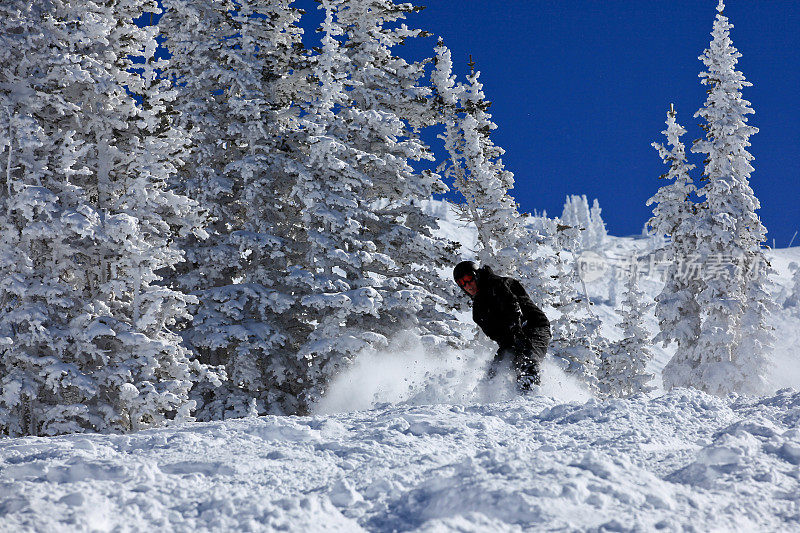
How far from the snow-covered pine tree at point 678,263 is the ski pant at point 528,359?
17.6 metres

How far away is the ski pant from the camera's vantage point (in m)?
8.01

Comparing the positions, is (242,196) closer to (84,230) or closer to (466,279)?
(84,230)

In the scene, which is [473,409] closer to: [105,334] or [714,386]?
[105,334]

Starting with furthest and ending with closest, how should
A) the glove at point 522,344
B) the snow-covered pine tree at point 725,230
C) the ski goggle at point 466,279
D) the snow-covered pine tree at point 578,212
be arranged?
the snow-covered pine tree at point 578,212
the snow-covered pine tree at point 725,230
the ski goggle at point 466,279
the glove at point 522,344

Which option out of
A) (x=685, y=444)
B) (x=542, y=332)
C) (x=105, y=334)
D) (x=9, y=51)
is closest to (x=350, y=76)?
(x=9, y=51)

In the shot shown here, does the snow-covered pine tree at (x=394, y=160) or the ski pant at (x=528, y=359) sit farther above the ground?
the snow-covered pine tree at (x=394, y=160)

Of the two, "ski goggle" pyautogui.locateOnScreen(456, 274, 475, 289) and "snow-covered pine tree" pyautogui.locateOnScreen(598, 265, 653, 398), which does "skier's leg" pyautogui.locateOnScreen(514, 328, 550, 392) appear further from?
"snow-covered pine tree" pyautogui.locateOnScreen(598, 265, 653, 398)

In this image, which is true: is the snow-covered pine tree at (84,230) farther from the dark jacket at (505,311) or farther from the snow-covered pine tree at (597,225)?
the snow-covered pine tree at (597,225)

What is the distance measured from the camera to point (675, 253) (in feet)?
80.7

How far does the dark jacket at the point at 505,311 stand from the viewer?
8.31 m

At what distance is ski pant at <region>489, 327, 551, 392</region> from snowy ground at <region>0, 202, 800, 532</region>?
198cm

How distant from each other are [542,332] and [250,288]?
924cm

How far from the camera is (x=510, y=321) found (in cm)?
835

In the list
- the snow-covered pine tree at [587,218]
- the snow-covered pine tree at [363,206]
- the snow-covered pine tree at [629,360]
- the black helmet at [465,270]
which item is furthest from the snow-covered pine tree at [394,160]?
the snow-covered pine tree at [587,218]
